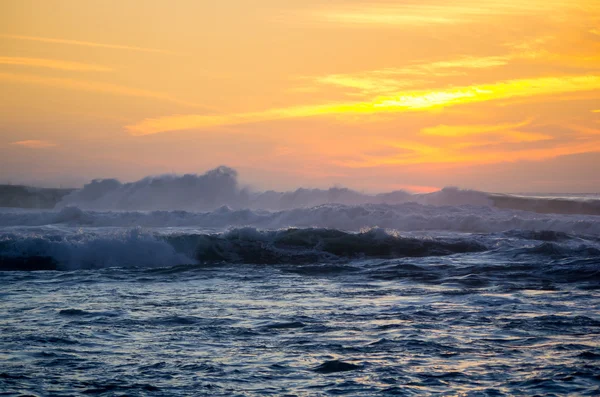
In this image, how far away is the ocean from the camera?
614 cm

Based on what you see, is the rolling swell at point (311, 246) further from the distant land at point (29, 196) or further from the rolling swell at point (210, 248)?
the distant land at point (29, 196)

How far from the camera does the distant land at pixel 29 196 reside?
52.6 meters

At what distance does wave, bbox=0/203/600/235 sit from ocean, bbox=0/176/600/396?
7465 millimetres

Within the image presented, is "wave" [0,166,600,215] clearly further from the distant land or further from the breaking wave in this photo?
the breaking wave

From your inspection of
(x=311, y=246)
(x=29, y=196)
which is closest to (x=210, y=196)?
(x=29, y=196)

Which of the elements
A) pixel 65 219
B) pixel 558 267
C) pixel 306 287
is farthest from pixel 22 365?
pixel 65 219

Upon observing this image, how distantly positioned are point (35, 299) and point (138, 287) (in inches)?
83.2

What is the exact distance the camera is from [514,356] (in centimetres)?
686

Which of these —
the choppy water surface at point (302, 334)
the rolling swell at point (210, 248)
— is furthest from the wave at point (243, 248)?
the choppy water surface at point (302, 334)

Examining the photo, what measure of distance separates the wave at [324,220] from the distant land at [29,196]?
21.8 metres

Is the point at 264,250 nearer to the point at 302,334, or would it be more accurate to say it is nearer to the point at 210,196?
the point at 302,334

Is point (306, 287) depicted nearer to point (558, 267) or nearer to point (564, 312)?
point (564, 312)

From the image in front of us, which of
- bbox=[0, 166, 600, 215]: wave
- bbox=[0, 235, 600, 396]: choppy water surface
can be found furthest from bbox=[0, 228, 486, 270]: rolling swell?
bbox=[0, 166, 600, 215]: wave

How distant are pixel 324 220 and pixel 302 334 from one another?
2362 centimetres
